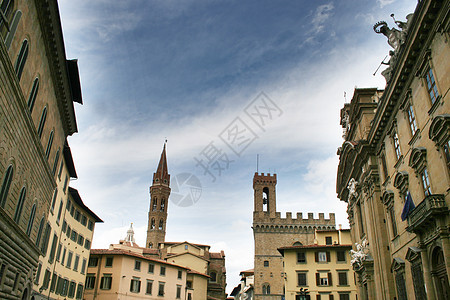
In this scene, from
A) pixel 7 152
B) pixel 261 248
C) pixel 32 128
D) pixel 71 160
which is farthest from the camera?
pixel 261 248

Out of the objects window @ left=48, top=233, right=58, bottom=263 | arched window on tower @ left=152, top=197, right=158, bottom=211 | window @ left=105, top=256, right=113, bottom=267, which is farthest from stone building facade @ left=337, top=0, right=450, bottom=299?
arched window on tower @ left=152, top=197, right=158, bottom=211

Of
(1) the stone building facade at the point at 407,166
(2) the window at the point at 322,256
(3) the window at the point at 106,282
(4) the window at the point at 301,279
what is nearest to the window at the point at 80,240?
(3) the window at the point at 106,282

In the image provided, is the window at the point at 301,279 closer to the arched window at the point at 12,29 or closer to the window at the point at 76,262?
the window at the point at 76,262

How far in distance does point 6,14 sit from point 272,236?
201 feet

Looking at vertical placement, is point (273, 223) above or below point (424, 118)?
above

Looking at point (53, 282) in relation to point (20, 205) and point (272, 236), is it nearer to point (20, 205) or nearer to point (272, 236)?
point (20, 205)

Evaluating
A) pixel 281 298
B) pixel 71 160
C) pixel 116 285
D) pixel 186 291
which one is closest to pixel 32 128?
pixel 71 160

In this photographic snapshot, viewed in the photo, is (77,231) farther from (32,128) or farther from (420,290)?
(420,290)

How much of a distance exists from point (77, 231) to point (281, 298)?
35.4 metres

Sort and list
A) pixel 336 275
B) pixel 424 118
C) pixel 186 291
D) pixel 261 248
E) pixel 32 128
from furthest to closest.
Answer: pixel 261 248, pixel 186 291, pixel 336 275, pixel 424 118, pixel 32 128

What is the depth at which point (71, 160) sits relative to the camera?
103 feet

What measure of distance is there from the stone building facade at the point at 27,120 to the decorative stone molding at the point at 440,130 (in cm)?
1570

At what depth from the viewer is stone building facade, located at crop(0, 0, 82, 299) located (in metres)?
12.3

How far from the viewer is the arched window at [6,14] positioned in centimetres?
1097
